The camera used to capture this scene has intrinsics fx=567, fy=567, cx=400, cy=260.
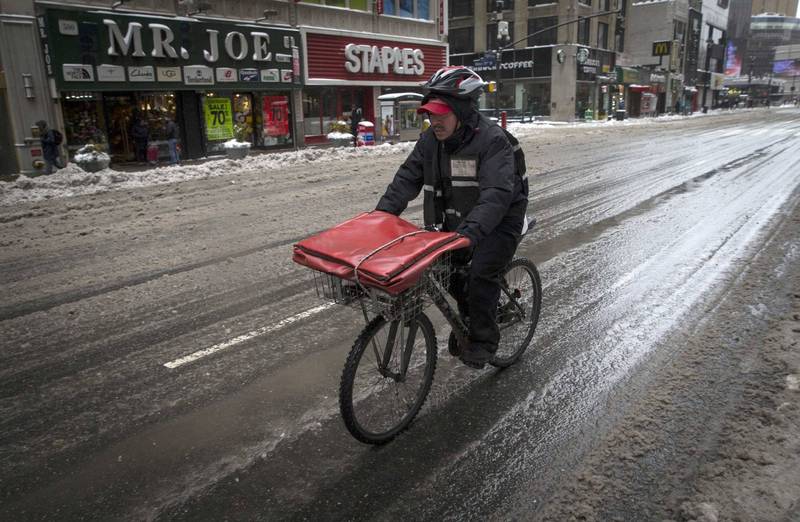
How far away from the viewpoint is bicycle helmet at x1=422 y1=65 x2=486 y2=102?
3352 mm

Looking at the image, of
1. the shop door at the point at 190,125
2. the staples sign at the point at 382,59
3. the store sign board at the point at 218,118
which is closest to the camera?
the shop door at the point at 190,125

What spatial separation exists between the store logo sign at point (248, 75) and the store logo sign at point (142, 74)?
13.1 ft

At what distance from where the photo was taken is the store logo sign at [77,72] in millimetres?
18031

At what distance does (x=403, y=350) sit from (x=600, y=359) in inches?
72.2

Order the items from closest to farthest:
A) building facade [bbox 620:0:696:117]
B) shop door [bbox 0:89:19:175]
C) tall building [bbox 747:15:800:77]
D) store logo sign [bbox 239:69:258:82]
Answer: shop door [bbox 0:89:19:175]
store logo sign [bbox 239:69:258:82]
building facade [bbox 620:0:696:117]
tall building [bbox 747:15:800:77]

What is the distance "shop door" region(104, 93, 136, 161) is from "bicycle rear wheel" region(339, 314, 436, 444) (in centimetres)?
2044

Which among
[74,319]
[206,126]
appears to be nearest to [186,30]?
[206,126]

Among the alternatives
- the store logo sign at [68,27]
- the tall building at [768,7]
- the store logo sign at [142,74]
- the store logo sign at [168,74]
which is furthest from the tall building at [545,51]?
the tall building at [768,7]

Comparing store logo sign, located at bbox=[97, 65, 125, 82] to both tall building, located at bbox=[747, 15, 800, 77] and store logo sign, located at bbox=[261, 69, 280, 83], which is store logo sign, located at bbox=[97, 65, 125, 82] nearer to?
store logo sign, located at bbox=[261, 69, 280, 83]

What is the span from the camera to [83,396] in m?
→ 4.00

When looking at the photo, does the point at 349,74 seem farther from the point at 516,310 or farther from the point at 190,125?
the point at 516,310

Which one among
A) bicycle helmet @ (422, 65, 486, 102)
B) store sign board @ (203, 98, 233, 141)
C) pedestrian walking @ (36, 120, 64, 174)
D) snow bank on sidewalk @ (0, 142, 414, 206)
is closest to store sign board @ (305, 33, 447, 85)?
store sign board @ (203, 98, 233, 141)

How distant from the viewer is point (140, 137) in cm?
2052

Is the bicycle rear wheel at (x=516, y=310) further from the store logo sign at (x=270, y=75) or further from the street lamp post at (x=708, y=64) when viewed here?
the street lamp post at (x=708, y=64)
